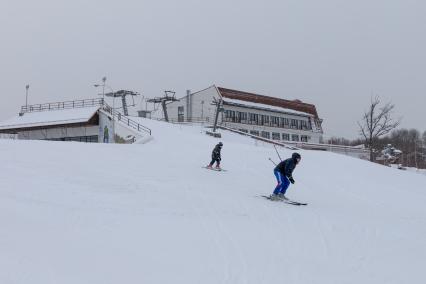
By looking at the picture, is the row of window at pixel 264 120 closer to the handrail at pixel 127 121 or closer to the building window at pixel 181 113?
the building window at pixel 181 113

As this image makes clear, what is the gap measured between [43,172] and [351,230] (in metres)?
9.70

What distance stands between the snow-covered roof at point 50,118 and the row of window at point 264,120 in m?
22.1

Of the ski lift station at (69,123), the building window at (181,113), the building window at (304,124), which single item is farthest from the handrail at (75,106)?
the building window at (304,124)

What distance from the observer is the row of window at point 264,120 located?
6612cm

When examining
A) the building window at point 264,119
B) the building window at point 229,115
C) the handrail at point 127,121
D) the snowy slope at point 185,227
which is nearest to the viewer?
the snowy slope at point 185,227

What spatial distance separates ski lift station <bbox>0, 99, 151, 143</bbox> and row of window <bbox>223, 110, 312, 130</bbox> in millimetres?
21670

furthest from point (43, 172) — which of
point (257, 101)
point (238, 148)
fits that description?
point (257, 101)

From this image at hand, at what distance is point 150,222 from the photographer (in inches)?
389

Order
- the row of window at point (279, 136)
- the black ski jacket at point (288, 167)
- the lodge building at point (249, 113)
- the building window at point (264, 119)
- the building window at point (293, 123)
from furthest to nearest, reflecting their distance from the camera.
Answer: the building window at point (293, 123) < the building window at point (264, 119) < the row of window at point (279, 136) < the lodge building at point (249, 113) < the black ski jacket at point (288, 167)

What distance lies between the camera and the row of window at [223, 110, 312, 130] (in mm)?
66125

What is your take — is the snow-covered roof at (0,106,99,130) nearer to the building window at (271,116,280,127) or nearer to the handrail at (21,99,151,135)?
the handrail at (21,99,151,135)

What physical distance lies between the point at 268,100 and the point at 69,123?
35145 millimetres

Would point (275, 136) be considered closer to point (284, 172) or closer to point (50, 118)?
point (50, 118)

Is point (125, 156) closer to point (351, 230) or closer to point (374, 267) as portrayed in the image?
point (351, 230)
